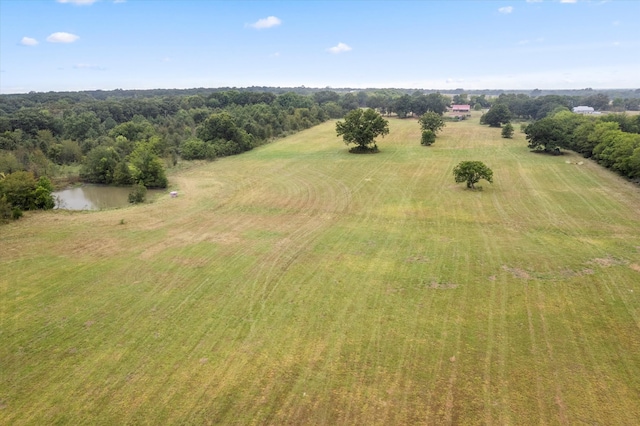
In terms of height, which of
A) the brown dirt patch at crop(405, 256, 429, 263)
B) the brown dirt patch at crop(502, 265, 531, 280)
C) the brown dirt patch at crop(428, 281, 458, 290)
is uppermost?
the brown dirt patch at crop(405, 256, 429, 263)

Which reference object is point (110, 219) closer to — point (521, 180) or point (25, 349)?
point (25, 349)

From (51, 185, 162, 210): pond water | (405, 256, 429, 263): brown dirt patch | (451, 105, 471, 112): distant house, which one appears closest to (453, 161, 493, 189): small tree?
(405, 256, 429, 263): brown dirt patch

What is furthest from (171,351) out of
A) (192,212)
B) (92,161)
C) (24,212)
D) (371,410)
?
(92,161)

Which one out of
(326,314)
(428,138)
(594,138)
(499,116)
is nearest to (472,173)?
(326,314)

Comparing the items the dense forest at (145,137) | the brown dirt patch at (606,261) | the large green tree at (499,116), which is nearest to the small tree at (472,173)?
the dense forest at (145,137)

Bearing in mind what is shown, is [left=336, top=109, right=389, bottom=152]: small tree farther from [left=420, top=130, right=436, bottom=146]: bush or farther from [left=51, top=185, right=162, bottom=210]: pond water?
[left=51, top=185, right=162, bottom=210]: pond water

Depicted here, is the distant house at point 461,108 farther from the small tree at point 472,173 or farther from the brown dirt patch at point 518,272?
the brown dirt patch at point 518,272
